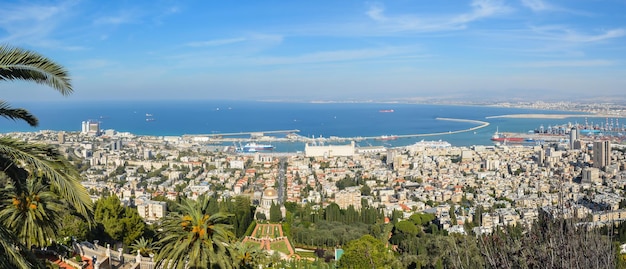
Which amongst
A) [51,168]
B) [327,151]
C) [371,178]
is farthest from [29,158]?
[327,151]

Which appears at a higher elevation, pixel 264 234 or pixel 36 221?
pixel 36 221

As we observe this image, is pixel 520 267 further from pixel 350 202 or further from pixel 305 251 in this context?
pixel 350 202

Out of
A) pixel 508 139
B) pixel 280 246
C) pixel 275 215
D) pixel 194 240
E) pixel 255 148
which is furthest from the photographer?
pixel 508 139

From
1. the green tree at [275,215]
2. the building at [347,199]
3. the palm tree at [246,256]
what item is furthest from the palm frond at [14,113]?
the building at [347,199]

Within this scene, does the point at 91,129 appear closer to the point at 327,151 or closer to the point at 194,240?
the point at 327,151

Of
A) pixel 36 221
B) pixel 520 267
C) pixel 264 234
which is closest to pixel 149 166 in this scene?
pixel 264 234

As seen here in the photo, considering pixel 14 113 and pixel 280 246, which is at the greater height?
pixel 14 113
